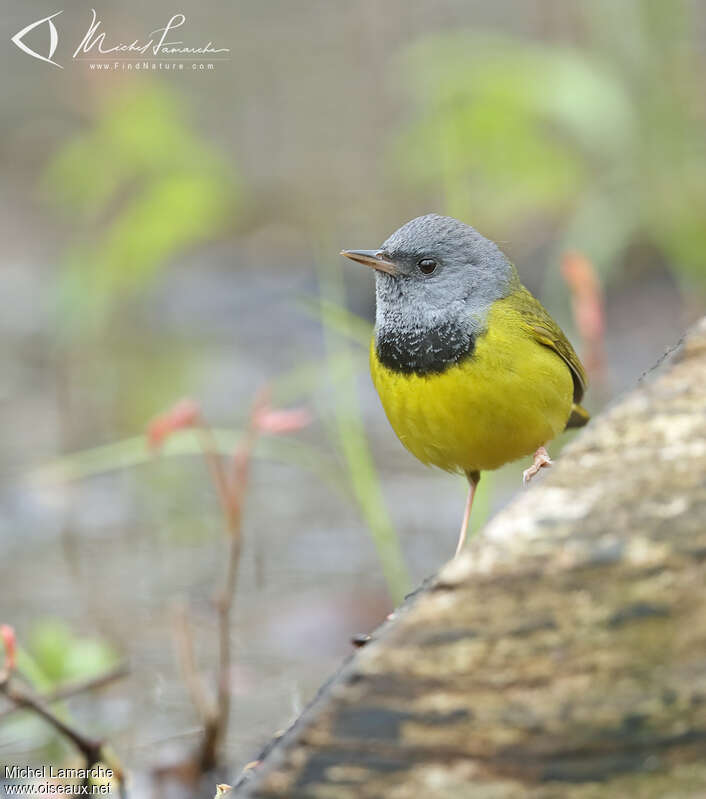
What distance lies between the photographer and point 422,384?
3.45 meters

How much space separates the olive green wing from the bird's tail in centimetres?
14

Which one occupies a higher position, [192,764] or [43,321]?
[43,321]

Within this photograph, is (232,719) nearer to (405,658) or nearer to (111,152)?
(405,658)

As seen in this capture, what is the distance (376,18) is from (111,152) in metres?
5.22

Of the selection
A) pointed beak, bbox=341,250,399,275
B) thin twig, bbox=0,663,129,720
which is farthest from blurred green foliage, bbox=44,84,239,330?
thin twig, bbox=0,663,129,720

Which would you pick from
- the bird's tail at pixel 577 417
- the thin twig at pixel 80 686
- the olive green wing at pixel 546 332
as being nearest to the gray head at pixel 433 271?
the olive green wing at pixel 546 332

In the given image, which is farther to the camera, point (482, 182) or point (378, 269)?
point (482, 182)

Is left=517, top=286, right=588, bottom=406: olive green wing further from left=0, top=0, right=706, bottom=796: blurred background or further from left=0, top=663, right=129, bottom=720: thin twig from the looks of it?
left=0, top=663, right=129, bottom=720: thin twig

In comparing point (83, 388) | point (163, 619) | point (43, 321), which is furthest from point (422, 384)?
point (43, 321)

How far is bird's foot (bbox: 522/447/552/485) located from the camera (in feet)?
11.8

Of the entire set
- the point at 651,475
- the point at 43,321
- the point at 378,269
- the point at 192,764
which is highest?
the point at 43,321

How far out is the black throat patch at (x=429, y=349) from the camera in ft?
11.5

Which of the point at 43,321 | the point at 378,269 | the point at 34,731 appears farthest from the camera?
the point at 43,321

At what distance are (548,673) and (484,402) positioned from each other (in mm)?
1685
